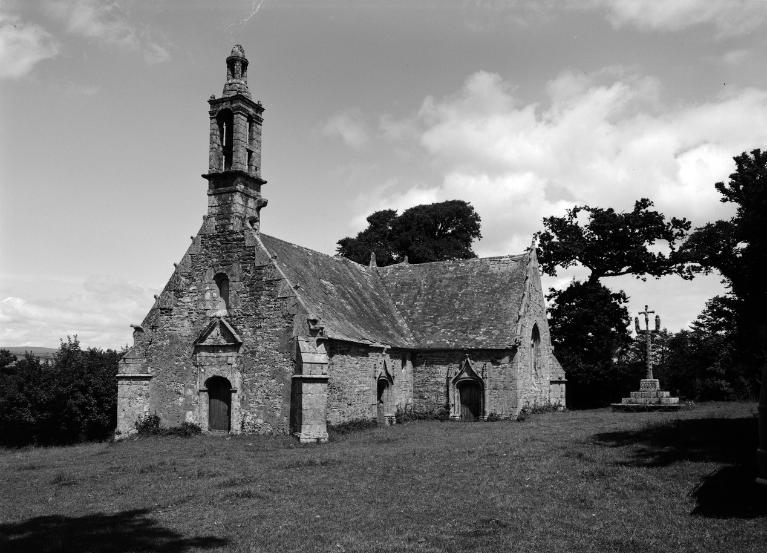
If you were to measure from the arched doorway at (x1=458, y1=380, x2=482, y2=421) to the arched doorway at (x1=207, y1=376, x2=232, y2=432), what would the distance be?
11427 millimetres

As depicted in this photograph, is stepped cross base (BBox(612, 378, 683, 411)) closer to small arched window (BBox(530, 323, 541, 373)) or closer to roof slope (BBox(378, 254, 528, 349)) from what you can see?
small arched window (BBox(530, 323, 541, 373))

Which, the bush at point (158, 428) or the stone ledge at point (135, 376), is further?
the stone ledge at point (135, 376)

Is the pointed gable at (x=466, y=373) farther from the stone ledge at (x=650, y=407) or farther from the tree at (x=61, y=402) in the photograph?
the tree at (x=61, y=402)

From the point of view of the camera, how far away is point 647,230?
4534 cm

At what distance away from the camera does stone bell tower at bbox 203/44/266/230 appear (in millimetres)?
26719

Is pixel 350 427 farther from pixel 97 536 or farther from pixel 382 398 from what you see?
pixel 97 536

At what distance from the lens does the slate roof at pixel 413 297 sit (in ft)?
91.8

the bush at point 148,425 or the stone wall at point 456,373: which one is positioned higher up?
the stone wall at point 456,373

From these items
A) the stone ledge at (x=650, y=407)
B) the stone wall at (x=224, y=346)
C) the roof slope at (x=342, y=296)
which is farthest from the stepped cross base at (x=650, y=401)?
the stone wall at (x=224, y=346)

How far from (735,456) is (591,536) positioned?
663 centimetres

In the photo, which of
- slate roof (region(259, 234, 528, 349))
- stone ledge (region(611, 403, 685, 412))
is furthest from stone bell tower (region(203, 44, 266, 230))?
stone ledge (region(611, 403, 685, 412))

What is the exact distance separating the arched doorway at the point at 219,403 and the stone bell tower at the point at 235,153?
6389 mm

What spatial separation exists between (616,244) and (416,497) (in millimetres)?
36798

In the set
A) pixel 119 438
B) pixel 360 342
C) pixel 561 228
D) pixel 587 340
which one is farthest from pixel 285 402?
pixel 561 228
